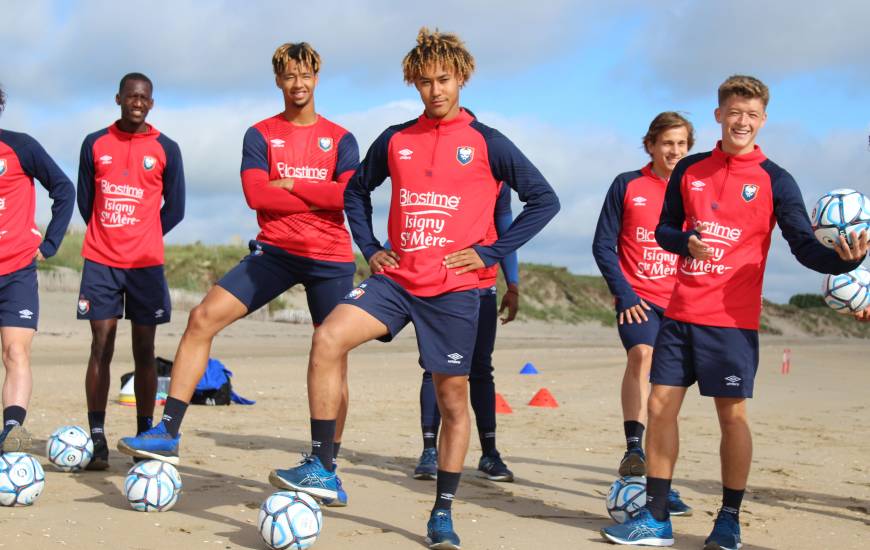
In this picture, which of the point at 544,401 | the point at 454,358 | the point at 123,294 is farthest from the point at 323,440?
the point at 544,401

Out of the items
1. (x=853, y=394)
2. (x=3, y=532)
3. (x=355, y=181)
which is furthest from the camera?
(x=853, y=394)

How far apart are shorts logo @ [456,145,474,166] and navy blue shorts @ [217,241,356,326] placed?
144cm

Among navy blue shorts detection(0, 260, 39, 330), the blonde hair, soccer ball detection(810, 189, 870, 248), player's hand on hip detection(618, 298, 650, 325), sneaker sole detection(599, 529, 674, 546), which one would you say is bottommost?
sneaker sole detection(599, 529, 674, 546)

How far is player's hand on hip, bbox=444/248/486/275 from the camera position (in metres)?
6.13

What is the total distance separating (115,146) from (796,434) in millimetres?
7590

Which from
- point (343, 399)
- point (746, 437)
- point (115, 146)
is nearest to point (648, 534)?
point (746, 437)

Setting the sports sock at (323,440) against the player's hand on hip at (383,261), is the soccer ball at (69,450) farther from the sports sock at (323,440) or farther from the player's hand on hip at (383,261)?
the player's hand on hip at (383,261)

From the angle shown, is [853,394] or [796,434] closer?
[796,434]

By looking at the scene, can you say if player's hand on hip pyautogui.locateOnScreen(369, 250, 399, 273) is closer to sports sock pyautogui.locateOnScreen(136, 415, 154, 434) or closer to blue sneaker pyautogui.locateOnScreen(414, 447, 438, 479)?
blue sneaker pyautogui.locateOnScreen(414, 447, 438, 479)

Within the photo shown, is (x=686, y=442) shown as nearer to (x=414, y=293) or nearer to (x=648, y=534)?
(x=648, y=534)

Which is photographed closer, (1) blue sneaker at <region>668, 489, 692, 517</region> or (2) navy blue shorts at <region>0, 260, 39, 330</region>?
(1) blue sneaker at <region>668, 489, 692, 517</region>

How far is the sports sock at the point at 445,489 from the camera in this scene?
19.8 ft

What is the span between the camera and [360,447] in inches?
388

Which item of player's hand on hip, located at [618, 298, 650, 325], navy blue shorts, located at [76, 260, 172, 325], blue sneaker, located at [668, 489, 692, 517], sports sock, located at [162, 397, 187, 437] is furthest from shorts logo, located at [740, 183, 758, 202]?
navy blue shorts, located at [76, 260, 172, 325]
